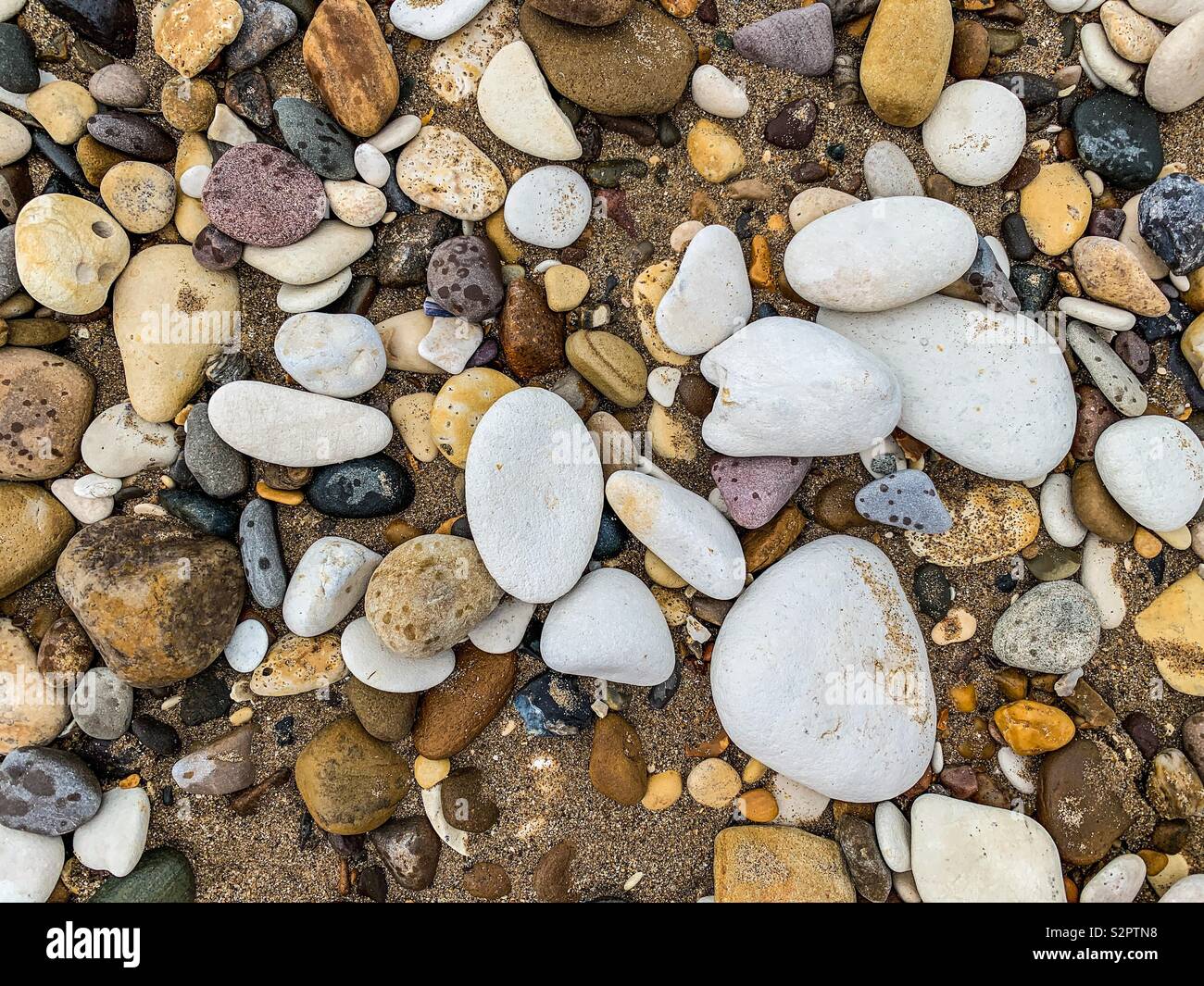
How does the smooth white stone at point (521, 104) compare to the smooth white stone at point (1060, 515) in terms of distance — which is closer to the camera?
the smooth white stone at point (521, 104)

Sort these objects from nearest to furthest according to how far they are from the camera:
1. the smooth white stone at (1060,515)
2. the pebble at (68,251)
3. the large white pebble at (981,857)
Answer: the pebble at (68,251)
the large white pebble at (981,857)
the smooth white stone at (1060,515)

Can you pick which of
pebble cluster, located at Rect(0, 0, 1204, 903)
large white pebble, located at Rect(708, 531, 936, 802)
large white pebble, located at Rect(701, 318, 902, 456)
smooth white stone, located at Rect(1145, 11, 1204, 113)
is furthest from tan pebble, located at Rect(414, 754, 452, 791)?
smooth white stone, located at Rect(1145, 11, 1204, 113)

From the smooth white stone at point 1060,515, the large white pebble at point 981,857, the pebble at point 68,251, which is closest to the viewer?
the pebble at point 68,251

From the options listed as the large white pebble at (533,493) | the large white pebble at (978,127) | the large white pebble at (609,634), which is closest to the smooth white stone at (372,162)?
the large white pebble at (533,493)

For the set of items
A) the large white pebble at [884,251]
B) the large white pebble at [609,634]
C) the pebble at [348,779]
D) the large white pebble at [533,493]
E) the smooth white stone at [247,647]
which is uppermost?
the large white pebble at [884,251]

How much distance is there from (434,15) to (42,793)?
2.53 metres

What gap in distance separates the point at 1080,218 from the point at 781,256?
93 cm

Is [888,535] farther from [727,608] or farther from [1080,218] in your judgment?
[1080,218]

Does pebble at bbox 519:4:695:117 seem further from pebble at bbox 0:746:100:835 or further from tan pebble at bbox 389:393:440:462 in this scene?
pebble at bbox 0:746:100:835

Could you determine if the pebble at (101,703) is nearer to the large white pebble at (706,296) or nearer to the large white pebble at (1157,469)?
the large white pebble at (706,296)

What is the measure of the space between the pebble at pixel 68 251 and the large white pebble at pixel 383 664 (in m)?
1.23

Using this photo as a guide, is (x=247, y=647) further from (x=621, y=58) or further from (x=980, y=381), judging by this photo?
(x=980, y=381)

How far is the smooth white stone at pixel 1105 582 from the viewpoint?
7.31 feet

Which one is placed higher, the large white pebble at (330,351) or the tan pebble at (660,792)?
the large white pebble at (330,351)
